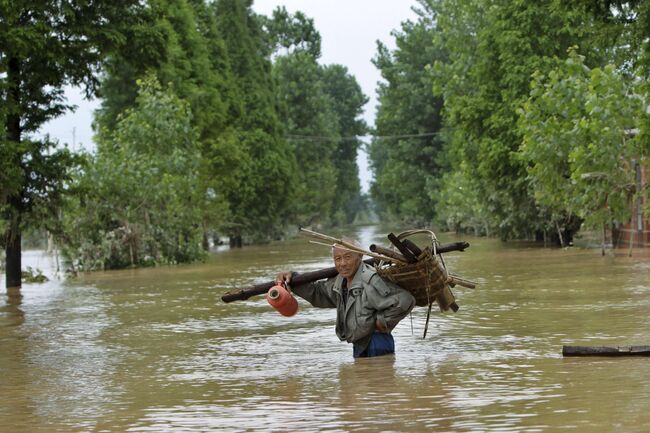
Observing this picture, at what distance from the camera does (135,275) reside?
38.6 m

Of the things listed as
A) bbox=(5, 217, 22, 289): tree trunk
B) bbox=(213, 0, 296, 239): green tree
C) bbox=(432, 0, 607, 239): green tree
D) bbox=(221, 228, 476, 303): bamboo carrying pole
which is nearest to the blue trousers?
bbox=(221, 228, 476, 303): bamboo carrying pole

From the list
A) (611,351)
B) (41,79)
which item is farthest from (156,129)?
(611,351)

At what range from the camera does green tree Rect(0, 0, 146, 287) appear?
95.1 ft

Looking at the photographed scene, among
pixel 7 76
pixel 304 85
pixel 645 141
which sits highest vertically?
pixel 304 85

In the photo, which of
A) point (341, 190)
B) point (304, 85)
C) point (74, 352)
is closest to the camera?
point (74, 352)

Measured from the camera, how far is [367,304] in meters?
12.3

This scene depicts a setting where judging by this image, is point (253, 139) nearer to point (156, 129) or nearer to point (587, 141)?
point (156, 129)

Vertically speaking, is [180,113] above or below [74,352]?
above

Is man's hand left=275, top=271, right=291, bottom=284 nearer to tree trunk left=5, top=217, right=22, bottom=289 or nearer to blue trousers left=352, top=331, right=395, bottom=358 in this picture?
blue trousers left=352, top=331, right=395, bottom=358

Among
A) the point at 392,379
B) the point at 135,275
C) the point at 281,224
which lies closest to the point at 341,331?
the point at 392,379

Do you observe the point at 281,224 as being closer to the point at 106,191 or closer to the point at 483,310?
the point at 106,191

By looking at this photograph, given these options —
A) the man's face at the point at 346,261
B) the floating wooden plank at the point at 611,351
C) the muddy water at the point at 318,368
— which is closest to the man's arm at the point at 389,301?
the man's face at the point at 346,261

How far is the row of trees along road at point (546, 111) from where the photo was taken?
2446 cm

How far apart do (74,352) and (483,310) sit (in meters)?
6.76
